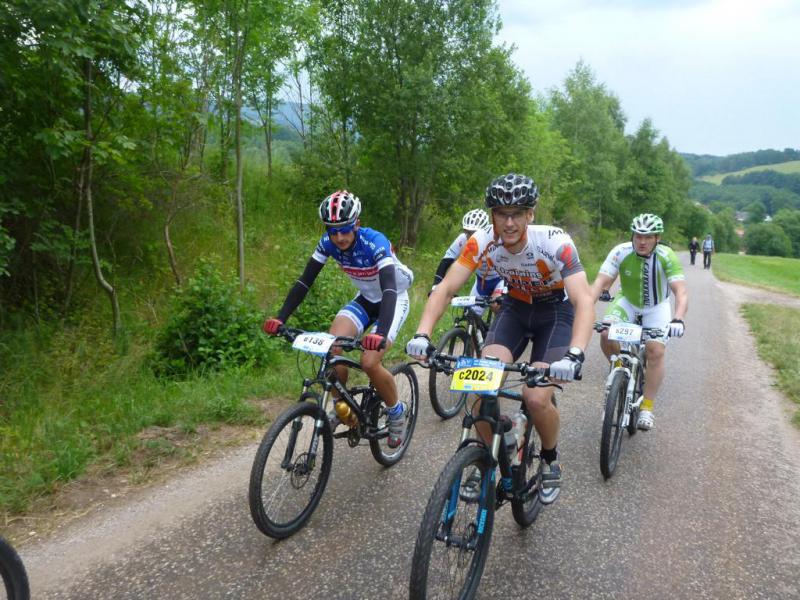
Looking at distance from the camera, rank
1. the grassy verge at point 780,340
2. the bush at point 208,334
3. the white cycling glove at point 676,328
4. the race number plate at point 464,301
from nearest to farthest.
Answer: the white cycling glove at point 676,328 < the race number plate at point 464,301 < the bush at point 208,334 < the grassy verge at point 780,340

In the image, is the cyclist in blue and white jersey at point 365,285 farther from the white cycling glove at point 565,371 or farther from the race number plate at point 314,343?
the white cycling glove at point 565,371

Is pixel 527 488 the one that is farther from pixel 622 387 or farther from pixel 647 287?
pixel 647 287

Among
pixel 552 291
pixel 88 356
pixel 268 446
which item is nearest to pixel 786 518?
pixel 552 291

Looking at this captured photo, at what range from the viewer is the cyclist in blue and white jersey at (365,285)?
4.11 m

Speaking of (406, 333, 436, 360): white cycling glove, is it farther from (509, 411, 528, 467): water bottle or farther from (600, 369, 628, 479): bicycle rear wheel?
(600, 369, 628, 479): bicycle rear wheel

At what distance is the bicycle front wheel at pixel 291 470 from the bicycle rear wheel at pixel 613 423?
2197 mm

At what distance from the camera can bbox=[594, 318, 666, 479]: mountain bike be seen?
441 cm

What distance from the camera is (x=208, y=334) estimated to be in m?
7.04

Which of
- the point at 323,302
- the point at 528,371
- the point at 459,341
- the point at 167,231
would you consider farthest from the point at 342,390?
the point at 167,231

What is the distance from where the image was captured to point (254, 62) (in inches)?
386

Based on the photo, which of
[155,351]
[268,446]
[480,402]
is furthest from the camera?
[155,351]

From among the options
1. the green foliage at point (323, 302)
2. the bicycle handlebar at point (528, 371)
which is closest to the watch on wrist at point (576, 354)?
the bicycle handlebar at point (528, 371)

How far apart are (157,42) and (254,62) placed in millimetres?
2661

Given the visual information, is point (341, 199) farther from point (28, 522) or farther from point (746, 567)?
point (746, 567)
